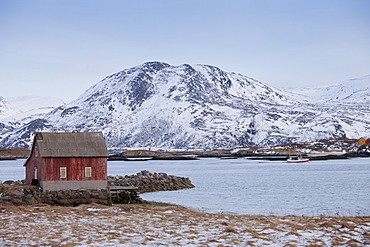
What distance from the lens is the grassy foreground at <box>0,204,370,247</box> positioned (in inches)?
760

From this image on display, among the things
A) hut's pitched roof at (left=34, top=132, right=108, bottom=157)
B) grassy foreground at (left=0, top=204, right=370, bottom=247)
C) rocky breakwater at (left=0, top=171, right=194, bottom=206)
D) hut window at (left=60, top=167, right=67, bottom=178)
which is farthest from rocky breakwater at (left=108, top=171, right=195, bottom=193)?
grassy foreground at (left=0, top=204, right=370, bottom=247)

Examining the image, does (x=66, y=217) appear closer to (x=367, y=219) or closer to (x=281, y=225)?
(x=281, y=225)

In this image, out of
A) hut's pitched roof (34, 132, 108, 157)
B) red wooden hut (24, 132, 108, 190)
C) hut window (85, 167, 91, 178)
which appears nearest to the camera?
red wooden hut (24, 132, 108, 190)

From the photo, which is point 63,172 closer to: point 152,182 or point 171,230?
point 152,182

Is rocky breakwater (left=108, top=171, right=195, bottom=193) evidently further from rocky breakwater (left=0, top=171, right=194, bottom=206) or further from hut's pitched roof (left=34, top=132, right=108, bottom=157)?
hut's pitched roof (left=34, top=132, right=108, bottom=157)

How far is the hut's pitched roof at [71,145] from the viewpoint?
40.2 m

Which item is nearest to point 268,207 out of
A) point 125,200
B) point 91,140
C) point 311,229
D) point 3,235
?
point 125,200

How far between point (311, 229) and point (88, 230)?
9.48 meters

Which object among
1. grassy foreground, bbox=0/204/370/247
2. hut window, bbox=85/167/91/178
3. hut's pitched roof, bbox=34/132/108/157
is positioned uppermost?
hut's pitched roof, bbox=34/132/108/157

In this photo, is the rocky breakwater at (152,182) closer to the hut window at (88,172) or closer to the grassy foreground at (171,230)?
the hut window at (88,172)

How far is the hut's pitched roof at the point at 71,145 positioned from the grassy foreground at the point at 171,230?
500 inches

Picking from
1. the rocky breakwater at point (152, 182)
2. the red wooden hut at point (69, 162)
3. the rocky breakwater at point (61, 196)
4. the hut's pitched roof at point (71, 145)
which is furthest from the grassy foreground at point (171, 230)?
the rocky breakwater at point (152, 182)

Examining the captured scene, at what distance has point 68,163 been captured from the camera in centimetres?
4031

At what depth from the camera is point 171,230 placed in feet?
72.3
